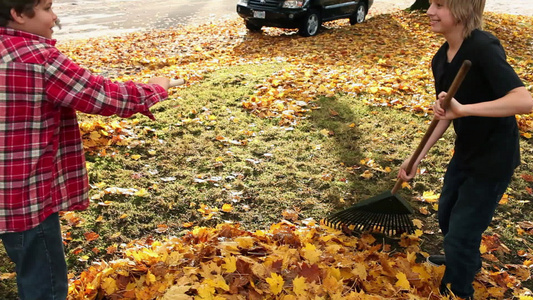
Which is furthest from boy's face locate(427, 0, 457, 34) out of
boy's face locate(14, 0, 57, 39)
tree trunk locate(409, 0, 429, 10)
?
tree trunk locate(409, 0, 429, 10)

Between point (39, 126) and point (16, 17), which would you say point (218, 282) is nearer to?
point (39, 126)

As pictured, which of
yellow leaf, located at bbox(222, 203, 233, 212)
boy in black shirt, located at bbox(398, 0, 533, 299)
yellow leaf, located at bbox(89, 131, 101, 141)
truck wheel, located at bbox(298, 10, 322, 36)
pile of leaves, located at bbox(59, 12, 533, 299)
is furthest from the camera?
truck wheel, located at bbox(298, 10, 322, 36)

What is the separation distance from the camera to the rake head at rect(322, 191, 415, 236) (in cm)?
311

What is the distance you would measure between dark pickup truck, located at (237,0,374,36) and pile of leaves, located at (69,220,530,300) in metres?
7.34

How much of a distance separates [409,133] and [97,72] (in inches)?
204

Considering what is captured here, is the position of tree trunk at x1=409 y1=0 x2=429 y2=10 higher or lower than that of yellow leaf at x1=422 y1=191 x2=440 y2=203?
higher

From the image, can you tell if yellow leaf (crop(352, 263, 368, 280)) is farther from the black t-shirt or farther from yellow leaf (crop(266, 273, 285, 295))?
the black t-shirt

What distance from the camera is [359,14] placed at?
464 inches

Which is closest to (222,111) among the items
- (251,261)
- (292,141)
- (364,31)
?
(292,141)

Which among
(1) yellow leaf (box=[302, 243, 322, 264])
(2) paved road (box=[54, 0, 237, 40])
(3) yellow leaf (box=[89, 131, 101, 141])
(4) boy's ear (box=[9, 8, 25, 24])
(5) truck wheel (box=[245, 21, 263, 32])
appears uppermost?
(4) boy's ear (box=[9, 8, 25, 24])

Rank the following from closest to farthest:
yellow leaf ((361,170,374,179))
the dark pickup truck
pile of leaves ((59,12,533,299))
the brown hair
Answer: the brown hair, pile of leaves ((59,12,533,299)), yellow leaf ((361,170,374,179)), the dark pickup truck

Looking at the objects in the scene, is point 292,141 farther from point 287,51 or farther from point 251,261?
point 287,51

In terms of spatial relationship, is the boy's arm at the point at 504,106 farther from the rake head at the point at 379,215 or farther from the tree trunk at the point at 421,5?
the tree trunk at the point at 421,5

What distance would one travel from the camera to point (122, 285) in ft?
8.18
